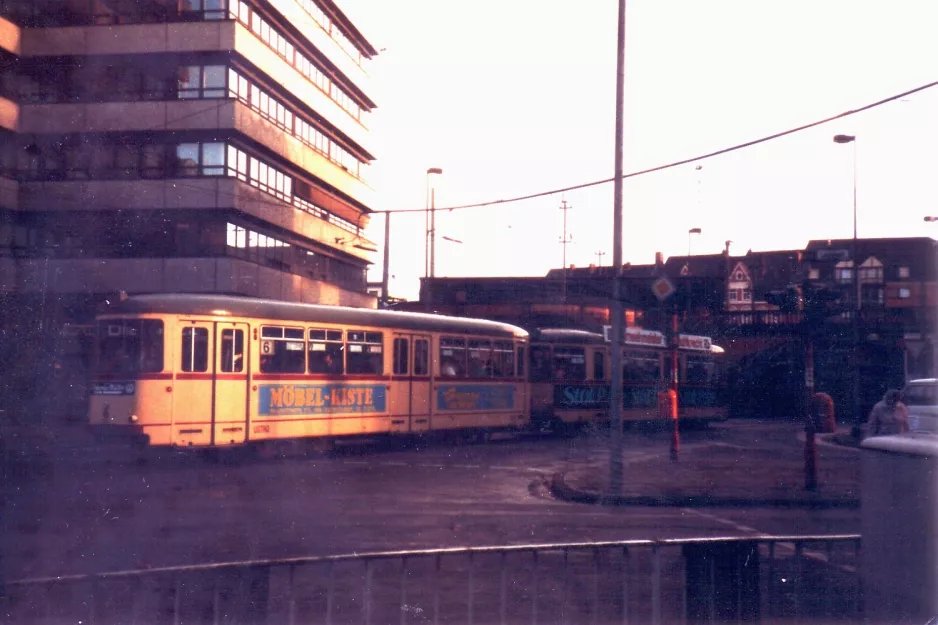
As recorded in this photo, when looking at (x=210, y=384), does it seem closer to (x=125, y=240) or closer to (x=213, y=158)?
(x=125, y=240)

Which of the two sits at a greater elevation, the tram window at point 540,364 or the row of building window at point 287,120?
the row of building window at point 287,120

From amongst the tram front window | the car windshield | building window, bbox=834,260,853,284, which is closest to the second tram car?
the car windshield

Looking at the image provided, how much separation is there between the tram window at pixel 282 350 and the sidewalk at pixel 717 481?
5731mm

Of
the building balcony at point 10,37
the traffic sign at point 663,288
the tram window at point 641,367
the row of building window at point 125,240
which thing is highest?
the building balcony at point 10,37

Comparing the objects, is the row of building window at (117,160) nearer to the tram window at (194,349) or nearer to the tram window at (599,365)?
the tram window at (599,365)

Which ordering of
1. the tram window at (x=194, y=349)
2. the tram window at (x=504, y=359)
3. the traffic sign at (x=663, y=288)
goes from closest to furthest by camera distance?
the tram window at (x=194, y=349) < the traffic sign at (x=663, y=288) < the tram window at (x=504, y=359)

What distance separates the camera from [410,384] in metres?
22.1

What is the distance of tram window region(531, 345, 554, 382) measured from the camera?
89.9 feet

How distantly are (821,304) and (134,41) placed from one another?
28.4 meters

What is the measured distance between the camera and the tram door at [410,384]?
21703mm

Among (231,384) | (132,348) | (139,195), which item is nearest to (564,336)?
(231,384)

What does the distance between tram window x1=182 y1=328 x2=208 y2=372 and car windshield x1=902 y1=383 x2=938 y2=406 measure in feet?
53.7

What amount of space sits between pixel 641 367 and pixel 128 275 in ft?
62.3

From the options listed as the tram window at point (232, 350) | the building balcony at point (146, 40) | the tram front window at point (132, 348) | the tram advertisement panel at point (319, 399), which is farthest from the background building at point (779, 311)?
the building balcony at point (146, 40)
